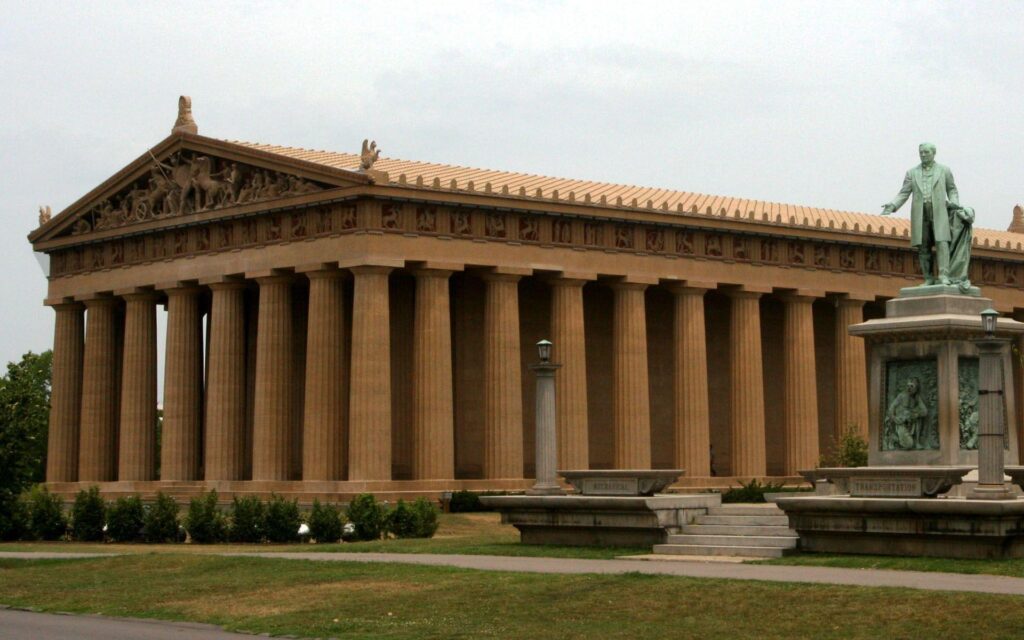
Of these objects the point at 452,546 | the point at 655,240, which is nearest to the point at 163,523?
the point at 452,546

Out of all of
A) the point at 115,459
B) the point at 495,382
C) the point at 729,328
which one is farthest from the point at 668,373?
the point at 115,459

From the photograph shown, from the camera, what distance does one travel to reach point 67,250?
83.6 m

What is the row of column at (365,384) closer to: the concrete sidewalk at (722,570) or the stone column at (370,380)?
the stone column at (370,380)

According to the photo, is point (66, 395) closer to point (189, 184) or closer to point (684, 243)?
point (189, 184)

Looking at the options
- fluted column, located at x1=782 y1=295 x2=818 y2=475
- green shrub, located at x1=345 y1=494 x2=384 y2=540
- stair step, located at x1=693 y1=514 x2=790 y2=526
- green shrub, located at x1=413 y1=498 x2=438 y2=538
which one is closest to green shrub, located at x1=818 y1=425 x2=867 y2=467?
fluted column, located at x1=782 y1=295 x2=818 y2=475

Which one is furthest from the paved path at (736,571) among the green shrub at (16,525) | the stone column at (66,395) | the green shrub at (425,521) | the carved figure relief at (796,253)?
the stone column at (66,395)

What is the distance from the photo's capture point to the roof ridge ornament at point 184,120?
76.1 metres

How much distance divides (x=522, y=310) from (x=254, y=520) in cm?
2634

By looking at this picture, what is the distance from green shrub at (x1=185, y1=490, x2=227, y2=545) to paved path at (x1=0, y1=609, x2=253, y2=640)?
20.4m

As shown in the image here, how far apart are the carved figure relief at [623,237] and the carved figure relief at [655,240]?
823mm

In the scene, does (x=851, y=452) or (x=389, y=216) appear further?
(x=389, y=216)

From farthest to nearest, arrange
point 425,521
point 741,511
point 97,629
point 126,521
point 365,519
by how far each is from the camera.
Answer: point 126,521 < point 425,521 < point 365,519 < point 741,511 < point 97,629

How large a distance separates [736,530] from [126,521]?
24222 millimetres

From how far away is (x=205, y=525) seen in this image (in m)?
53.4
